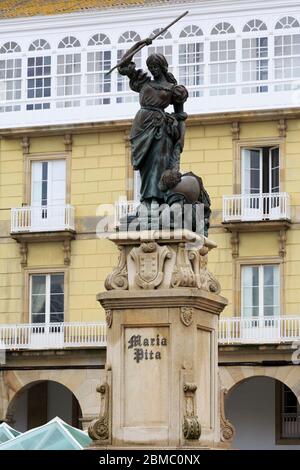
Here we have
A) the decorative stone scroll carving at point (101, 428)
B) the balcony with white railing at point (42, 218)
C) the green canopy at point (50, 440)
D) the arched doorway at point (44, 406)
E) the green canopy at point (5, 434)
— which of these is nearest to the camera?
the decorative stone scroll carving at point (101, 428)

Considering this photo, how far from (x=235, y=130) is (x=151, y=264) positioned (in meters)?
25.3

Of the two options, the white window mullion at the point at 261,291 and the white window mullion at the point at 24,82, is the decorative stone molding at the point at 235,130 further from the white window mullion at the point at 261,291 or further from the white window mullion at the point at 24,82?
the white window mullion at the point at 24,82

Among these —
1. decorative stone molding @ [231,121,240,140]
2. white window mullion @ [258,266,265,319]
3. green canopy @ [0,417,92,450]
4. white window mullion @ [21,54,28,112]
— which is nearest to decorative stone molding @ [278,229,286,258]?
white window mullion @ [258,266,265,319]

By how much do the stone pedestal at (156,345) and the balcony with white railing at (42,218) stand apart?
25891 mm

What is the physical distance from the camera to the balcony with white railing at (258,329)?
46.2 metres

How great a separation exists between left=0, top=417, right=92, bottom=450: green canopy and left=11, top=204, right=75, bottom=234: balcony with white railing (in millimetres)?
17928

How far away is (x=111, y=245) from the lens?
4878 centimetres

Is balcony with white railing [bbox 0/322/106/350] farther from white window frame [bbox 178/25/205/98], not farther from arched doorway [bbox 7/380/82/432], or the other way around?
white window frame [bbox 178/25/205/98]

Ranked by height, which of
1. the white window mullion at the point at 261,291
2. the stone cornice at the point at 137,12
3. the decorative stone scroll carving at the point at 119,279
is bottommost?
the decorative stone scroll carving at the point at 119,279

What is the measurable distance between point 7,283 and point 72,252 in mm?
2115

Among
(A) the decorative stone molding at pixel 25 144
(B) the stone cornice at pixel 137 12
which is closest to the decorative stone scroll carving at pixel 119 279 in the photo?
(B) the stone cornice at pixel 137 12

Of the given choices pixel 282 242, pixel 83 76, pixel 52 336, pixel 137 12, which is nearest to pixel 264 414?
pixel 282 242

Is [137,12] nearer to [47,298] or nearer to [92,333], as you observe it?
[47,298]

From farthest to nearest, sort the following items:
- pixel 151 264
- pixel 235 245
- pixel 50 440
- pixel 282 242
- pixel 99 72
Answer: pixel 99 72, pixel 235 245, pixel 282 242, pixel 50 440, pixel 151 264
